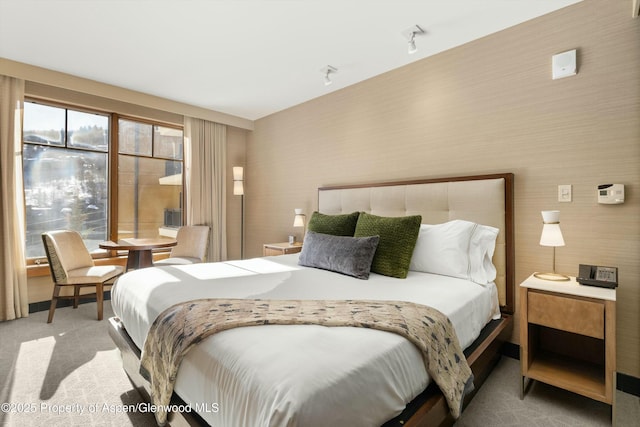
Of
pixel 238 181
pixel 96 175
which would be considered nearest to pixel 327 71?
pixel 238 181

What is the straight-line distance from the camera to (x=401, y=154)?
10.4ft

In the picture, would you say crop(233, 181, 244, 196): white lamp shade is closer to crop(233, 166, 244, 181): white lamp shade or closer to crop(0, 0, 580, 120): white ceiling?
crop(233, 166, 244, 181): white lamp shade

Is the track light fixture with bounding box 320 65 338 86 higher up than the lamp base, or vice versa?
the track light fixture with bounding box 320 65 338 86

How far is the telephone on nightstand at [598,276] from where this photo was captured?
6.10ft

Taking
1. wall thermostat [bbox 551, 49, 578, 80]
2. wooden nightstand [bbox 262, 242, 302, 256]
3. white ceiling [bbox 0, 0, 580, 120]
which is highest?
white ceiling [bbox 0, 0, 580, 120]

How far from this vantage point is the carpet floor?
5.66ft

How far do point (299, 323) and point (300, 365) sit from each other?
310 mm

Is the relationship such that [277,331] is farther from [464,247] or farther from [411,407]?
[464,247]

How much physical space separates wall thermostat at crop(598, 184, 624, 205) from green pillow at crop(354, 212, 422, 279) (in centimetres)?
116

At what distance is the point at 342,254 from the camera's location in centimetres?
235

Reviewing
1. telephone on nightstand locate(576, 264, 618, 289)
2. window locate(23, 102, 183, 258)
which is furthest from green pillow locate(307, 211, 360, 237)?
window locate(23, 102, 183, 258)

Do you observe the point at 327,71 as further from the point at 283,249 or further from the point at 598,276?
the point at 598,276

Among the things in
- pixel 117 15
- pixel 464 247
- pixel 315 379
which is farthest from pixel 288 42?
pixel 315 379

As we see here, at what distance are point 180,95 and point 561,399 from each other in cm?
484
